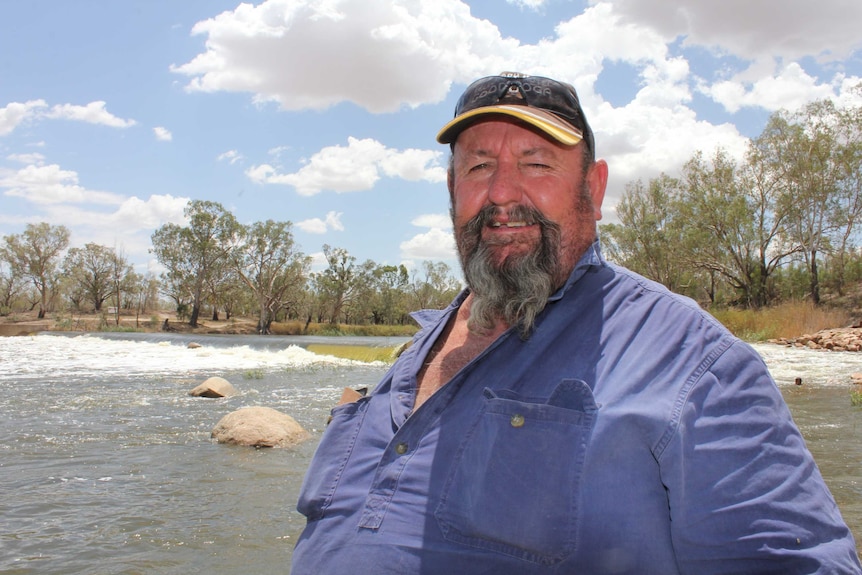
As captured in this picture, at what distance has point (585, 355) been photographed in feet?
4.02

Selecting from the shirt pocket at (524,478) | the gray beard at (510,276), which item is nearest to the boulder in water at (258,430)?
the gray beard at (510,276)

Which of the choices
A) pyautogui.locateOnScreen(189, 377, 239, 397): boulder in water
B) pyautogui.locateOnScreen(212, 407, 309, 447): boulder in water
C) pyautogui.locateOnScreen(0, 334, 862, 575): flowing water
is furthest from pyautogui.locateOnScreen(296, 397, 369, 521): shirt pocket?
pyautogui.locateOnScreen(189, 377, 239, 397): boulder in water

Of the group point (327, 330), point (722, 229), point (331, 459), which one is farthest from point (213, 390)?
point (327, 330)

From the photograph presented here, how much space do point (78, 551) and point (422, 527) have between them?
4.34 meters

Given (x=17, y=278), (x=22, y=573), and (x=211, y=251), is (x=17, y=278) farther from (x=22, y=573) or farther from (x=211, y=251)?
(x=22, y=573)

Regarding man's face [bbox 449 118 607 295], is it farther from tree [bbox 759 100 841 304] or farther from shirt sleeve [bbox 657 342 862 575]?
tree [bbox 759 100 841 304]

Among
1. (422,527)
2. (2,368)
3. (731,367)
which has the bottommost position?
(2,368)

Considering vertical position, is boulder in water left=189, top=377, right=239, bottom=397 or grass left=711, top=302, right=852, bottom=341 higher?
grass left=711, top=302, right=852, bottom=341

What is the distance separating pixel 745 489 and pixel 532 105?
1.07 m

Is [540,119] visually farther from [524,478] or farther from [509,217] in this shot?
[524,478]

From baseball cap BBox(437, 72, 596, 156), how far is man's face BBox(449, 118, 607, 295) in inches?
2.3

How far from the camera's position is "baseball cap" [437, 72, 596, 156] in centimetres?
150

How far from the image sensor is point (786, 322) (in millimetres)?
22047

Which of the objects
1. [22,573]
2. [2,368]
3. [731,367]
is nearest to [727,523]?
[731,367]
